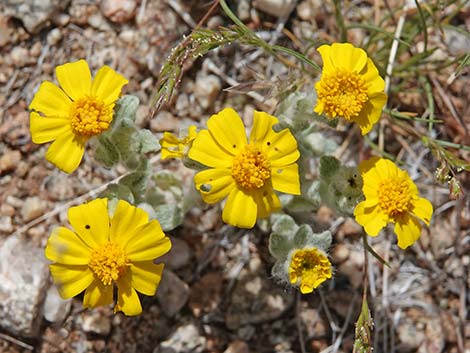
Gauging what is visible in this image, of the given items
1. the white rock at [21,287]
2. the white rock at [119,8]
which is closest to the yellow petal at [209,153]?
the white rock at [21,287]

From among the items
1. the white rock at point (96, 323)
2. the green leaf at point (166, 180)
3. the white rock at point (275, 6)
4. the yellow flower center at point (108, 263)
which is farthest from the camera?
the white rock at point (275, 6)

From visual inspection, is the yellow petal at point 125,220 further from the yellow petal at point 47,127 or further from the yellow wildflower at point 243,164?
the yellow petal at point 47,127

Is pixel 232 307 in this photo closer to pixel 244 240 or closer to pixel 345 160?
pixel 244 240

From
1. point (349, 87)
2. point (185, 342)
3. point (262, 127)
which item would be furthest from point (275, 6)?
point (185, 342)

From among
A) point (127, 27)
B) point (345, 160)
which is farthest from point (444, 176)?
point (127, 27)

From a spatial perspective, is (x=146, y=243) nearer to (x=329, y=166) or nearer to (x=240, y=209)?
(x=240, y=209)

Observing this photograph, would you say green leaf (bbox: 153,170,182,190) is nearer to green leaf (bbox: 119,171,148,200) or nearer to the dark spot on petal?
green leaf (bbox: 119,171,148,200)
